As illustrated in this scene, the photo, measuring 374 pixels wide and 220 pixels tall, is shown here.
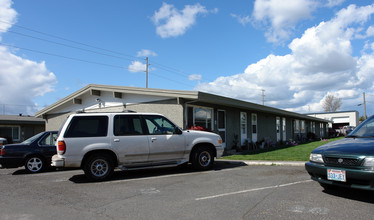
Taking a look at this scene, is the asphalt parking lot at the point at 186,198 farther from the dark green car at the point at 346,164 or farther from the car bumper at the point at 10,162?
the car bumper at the point at 10,162

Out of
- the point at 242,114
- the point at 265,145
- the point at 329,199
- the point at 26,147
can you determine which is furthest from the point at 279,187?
the point at 265,145

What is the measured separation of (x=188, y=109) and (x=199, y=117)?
101cm

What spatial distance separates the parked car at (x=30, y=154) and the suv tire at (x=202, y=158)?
5.14m

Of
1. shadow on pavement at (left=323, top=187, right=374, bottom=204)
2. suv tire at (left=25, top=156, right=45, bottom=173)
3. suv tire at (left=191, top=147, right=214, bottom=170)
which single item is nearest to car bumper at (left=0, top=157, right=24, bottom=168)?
suv tire at (left=25, top=156, right=45, bottom=173)

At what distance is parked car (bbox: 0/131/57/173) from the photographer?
9.14 metres

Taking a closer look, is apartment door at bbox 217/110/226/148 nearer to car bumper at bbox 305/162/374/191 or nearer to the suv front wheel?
the suv front wheel

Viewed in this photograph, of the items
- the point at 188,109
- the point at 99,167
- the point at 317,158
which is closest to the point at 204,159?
the point at 99,167

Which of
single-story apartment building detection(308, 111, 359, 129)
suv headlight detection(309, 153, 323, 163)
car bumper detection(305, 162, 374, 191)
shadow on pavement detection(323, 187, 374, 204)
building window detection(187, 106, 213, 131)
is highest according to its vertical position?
single-story apartment building detection(308, 111, 359, 129)

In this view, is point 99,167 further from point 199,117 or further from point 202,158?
point 199,117

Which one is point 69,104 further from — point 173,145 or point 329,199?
point 329,199

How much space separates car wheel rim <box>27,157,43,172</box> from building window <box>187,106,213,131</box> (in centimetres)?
609

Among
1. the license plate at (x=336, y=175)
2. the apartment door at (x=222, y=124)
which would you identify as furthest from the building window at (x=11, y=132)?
the license plate at (x=336, y=175)

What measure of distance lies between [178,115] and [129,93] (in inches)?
141

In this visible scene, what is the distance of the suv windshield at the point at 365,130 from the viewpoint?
571cm
